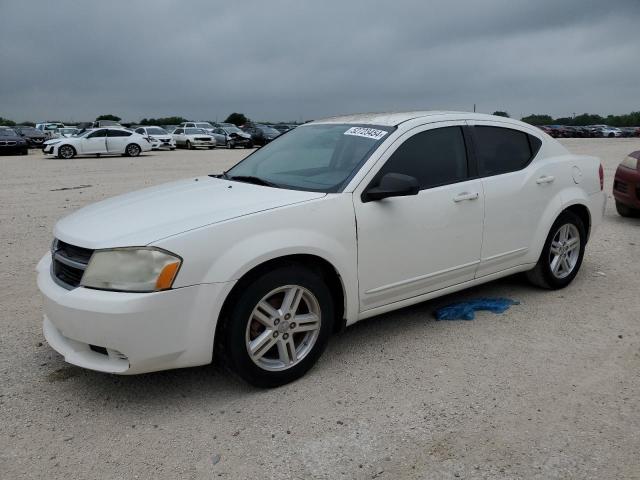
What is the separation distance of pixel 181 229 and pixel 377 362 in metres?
1.54

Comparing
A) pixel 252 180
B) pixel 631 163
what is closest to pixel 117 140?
pixel 631 163

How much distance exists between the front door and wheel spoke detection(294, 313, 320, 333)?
364mm

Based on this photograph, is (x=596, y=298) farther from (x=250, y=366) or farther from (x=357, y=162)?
(x=250, y=366)

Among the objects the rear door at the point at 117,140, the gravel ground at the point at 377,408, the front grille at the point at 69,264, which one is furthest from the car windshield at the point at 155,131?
the front grille at the point at 69,264

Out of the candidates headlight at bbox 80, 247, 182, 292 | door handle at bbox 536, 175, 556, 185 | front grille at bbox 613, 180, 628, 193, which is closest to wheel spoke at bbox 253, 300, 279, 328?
headlight at bbox 80, 247, 182, 292

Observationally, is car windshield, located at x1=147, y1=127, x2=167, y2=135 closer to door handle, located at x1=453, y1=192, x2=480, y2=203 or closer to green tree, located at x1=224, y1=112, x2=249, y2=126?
door handle, located at x1=453, y1=192, x2=480, y2=203

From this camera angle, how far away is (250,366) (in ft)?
10.5

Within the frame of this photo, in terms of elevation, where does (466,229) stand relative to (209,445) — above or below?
above

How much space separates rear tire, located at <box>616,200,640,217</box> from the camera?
8.38 m

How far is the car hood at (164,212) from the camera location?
306 cm

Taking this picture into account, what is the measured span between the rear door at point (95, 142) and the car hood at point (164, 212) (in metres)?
23.3

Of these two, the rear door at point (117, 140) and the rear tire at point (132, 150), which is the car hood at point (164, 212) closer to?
the rear door at point (117, 140)

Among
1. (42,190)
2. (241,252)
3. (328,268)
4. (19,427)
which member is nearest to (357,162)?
(328,268)

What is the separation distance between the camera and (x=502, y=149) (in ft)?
15.0
